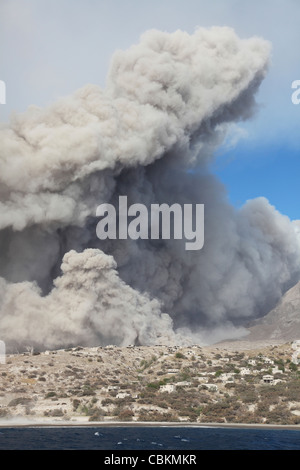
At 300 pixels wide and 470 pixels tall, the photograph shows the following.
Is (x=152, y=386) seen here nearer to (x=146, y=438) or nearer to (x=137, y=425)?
(x=137, y=425)

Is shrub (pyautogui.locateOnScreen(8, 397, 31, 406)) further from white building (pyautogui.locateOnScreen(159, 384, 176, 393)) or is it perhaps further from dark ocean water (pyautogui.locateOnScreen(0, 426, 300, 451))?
white building (pyautogui.locateOnScreen(159, 384, 176, 393))

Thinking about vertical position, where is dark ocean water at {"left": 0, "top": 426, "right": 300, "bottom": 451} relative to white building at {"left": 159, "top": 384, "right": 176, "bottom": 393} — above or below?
below

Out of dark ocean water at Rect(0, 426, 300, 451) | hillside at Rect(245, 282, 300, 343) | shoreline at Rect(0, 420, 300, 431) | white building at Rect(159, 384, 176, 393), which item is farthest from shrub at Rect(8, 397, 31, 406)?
hillside at Rect(245, 282, 300, 343)

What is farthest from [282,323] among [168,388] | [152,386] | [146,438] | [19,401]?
[146,438]

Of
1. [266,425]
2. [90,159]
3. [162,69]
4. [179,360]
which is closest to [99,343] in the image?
[179,360]

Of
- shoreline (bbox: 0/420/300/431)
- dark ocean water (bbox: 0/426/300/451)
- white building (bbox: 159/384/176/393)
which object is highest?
white building (bbox: 159/384/176/393)

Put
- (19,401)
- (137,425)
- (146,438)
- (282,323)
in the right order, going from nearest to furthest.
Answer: (146,438)
(137,425)
(19,401)
(282,323)

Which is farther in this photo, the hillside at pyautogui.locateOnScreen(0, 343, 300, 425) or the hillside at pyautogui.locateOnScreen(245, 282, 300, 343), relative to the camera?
the hillside at pyautogui.locateOnScreen(245, 282, 300, 343)
